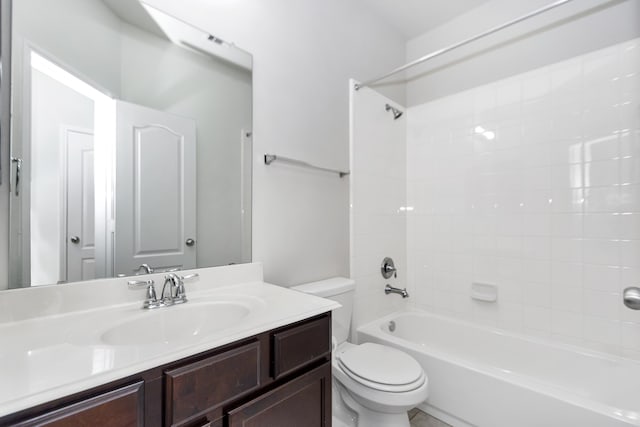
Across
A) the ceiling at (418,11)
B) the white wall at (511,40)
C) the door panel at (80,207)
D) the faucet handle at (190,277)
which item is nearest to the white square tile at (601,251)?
the white wall at (511,40)

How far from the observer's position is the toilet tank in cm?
161

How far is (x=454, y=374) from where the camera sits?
61.4 inches

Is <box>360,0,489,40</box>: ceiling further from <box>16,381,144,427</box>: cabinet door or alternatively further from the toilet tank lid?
<box>16,381,144,427</box>: cabinet door

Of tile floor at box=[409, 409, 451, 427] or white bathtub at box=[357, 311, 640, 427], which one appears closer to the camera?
white bathtub at box=[357, 311, 640, 427]

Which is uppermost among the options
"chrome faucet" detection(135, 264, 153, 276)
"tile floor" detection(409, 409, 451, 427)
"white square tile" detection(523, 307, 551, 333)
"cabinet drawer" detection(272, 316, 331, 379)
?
"chrome faucet" detection(135, 264, 153, 276)

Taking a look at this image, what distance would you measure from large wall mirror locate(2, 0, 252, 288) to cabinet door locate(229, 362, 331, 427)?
2.07 feet

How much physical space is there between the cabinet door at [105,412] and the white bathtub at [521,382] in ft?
4.80

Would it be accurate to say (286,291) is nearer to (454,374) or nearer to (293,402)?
(293,402)

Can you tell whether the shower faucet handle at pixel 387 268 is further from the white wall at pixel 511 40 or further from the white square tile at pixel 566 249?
the white wall at pixel 511 40

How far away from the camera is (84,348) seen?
2.22 feet

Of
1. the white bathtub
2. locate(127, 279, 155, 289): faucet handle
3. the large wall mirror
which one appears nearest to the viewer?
the large wall mirror

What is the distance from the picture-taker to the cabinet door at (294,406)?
79cm

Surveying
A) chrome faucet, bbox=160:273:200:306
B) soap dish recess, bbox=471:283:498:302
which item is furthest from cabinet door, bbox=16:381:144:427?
soap dish recess, bbox=471:283:498:302

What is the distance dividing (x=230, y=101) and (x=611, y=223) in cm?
210
